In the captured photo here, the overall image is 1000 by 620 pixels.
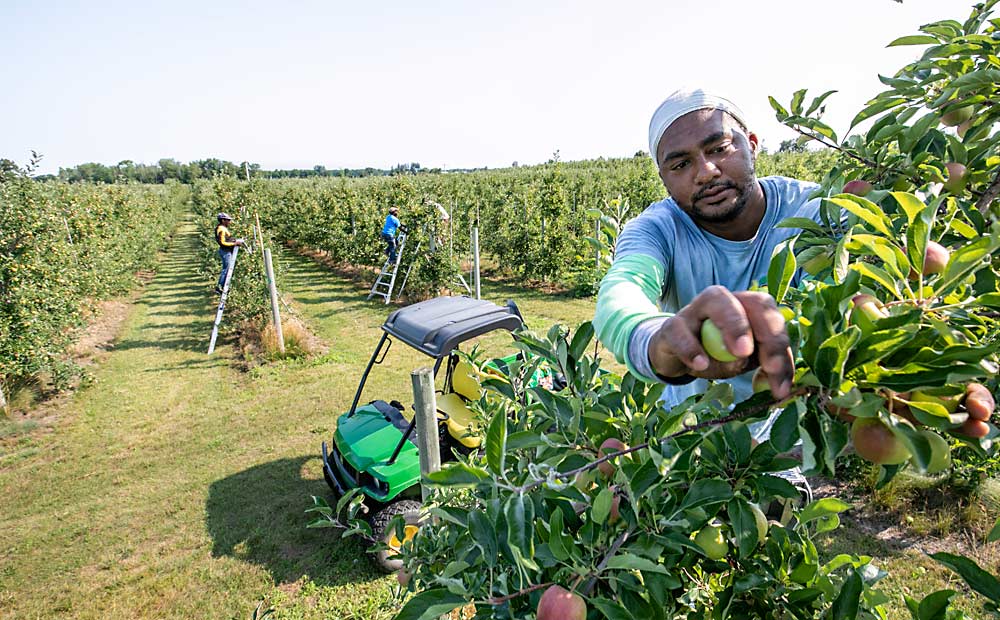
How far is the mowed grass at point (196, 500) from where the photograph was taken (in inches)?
125

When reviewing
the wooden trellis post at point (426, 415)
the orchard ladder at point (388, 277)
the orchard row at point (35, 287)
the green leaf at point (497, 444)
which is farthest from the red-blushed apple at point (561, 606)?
the orchard ladder at point (388, 277)

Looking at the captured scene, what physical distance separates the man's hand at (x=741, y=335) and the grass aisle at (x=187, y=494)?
147 centimetres

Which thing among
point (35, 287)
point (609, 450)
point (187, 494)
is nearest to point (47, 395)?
point (35, 287)

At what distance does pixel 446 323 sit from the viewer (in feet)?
11.8

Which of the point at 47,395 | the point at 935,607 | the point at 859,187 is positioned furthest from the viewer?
the point at 47,395

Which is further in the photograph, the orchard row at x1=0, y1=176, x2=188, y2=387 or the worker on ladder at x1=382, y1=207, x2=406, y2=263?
the worker on ladder at x1=382, y1=207, x2=406, y2=263

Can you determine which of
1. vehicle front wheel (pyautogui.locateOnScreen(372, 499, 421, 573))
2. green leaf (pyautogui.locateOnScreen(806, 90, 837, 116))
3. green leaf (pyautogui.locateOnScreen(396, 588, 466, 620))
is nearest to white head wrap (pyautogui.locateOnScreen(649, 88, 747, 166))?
green leaf (pyautogui.locateOnScreen(806, 90, 837, 116))

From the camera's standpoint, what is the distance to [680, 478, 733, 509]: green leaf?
696 millimetres

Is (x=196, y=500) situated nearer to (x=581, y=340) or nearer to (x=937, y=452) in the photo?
(x=581, y=340)

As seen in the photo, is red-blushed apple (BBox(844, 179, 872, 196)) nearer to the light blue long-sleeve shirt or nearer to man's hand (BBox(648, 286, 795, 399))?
the light blue long-sleeve shirt

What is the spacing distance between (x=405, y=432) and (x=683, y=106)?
2930 millimetres

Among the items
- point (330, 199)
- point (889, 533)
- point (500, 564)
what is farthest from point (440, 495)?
point (330, 199)

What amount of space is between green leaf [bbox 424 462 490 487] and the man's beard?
909 mm

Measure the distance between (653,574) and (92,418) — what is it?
693 cm
